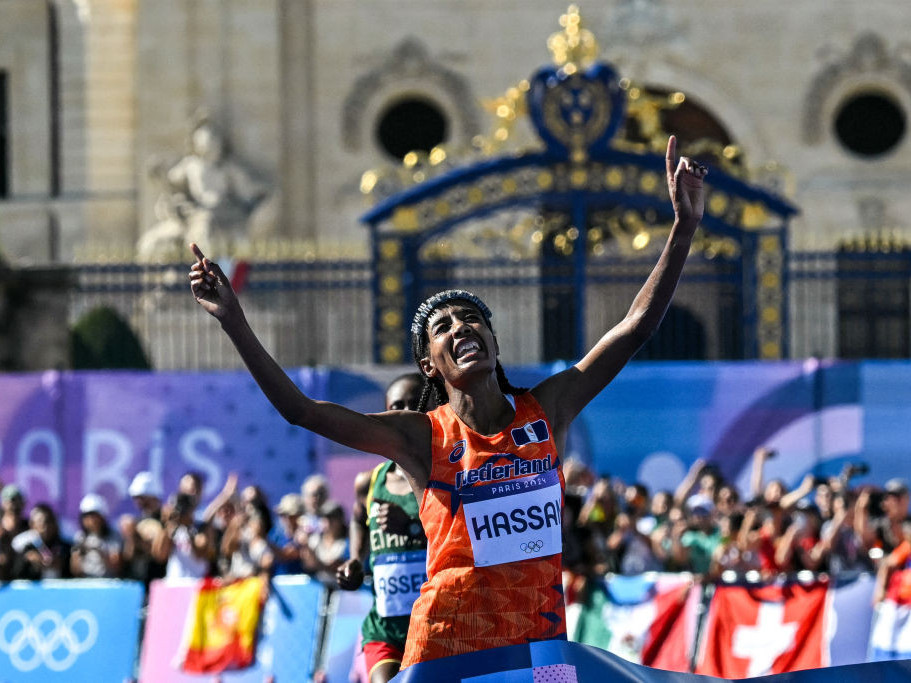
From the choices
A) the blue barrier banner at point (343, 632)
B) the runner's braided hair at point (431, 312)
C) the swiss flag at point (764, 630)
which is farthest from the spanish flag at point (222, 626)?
the runner's braided hair at point (431, 312)

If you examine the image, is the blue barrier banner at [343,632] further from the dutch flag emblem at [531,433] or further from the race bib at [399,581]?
the dutch flag emblem at [531,433]

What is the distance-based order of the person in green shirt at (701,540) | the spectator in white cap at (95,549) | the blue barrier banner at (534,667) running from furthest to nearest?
the spectator in white cap at (95,549), the person in green shirt at (701,540), the blue barrier banner at (534,667)

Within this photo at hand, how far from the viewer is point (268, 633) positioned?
10844 mm

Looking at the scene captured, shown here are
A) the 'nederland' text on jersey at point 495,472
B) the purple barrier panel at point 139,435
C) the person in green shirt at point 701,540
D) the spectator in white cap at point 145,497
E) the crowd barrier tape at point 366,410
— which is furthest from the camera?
the purple barrier panel at point 139,435

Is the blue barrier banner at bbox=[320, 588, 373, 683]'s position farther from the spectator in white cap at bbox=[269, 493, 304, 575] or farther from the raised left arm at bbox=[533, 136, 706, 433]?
the raised left arm at bbox=[533, 136, 706, 433]

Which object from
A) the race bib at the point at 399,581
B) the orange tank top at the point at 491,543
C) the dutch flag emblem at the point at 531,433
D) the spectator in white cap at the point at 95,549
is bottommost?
the spectator in white cap at the point at 95,549

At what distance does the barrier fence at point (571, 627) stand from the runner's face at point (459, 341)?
5475 mm

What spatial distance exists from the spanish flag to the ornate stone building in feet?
46.9

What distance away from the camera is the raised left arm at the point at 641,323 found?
504cm

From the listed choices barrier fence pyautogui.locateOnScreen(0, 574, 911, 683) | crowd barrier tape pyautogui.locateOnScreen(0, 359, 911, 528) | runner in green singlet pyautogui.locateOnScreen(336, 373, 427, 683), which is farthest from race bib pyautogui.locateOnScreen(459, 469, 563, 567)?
crowd barrier tape pyautogui.locateOnScreen(0, 359, 911, 528)

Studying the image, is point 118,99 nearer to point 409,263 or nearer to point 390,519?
point 409,263

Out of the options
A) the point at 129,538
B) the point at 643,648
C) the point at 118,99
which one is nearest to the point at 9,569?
the point at 129,538

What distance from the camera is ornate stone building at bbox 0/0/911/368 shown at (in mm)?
24938

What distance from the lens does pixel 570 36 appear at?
1695 cm
